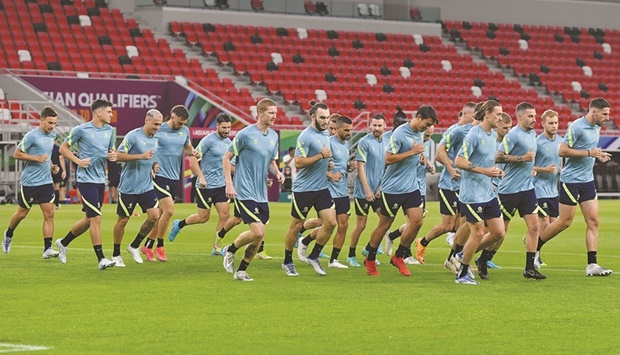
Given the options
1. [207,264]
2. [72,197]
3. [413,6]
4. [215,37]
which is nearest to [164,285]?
[207,264]

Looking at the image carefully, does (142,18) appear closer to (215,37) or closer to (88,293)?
(215,37)

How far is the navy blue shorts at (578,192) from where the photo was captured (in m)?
16.5

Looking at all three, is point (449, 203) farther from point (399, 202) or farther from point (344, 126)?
point (399, 202)

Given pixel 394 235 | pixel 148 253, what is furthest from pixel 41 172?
pixel 394 235

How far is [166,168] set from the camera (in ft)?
61.6

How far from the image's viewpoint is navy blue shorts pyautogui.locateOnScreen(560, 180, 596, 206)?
54.1ft

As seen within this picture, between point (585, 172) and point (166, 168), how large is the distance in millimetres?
6006

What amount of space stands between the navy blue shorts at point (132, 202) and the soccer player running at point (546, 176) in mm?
5167

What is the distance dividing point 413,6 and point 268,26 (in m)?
8.10

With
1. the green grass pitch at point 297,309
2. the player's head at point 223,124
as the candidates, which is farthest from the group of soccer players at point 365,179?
the player's head at point 223,124

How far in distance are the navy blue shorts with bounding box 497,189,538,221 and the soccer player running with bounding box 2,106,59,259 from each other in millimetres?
6465

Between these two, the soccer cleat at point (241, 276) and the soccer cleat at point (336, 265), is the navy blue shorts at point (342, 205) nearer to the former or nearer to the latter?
the soccer cleat at point (336, 265)

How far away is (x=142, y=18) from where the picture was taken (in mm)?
48625

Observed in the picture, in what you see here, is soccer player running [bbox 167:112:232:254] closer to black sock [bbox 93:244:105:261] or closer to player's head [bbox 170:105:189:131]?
player's head [bbox 170:105:189:131]
